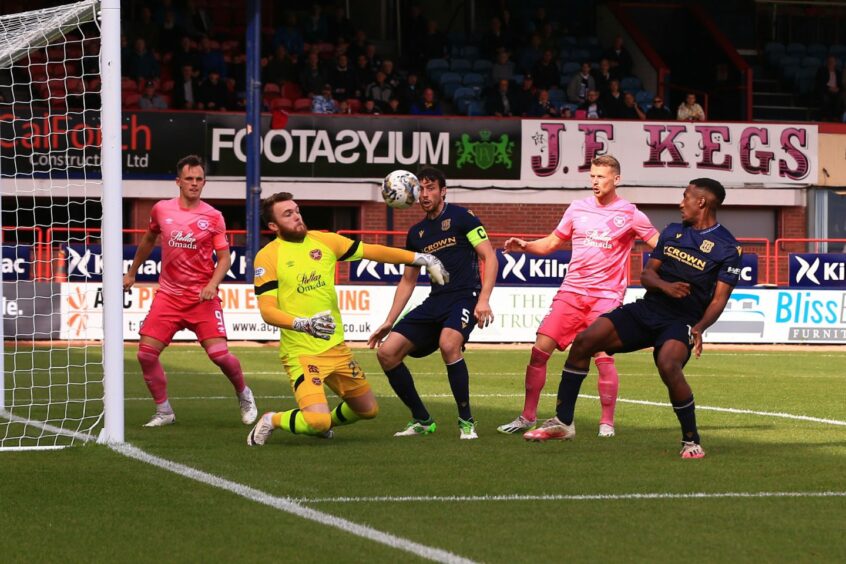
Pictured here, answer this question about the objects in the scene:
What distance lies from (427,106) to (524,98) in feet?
7.01

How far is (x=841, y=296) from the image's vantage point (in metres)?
25.4

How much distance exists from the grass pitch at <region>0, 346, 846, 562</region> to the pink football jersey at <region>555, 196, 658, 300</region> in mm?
1110

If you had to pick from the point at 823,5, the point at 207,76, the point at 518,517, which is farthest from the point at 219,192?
the point at 518,517

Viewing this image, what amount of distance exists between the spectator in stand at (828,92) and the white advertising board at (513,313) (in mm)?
9892

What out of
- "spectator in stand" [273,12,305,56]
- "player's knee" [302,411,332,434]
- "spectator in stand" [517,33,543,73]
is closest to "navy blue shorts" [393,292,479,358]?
"player's knee" [302,411,332,434]

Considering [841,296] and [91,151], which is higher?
[91,151]

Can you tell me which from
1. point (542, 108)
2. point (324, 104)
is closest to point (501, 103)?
point (542, 108)

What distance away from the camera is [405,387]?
34.2 feet

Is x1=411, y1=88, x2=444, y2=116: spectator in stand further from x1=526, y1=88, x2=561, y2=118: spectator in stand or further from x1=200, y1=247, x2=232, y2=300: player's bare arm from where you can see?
x1=200, y1=247, x2=232, y2=300: player's bare arm

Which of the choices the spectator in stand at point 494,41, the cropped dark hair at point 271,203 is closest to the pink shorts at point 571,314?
the cropped dark hair at point 271,203

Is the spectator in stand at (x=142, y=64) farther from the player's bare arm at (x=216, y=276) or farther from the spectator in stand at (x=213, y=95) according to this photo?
the player's bare arm at (x=216, y=276)

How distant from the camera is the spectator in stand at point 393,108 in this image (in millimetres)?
30950

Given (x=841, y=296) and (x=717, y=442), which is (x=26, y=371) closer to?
(x=717, y=442)

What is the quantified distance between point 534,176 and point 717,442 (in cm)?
2183
